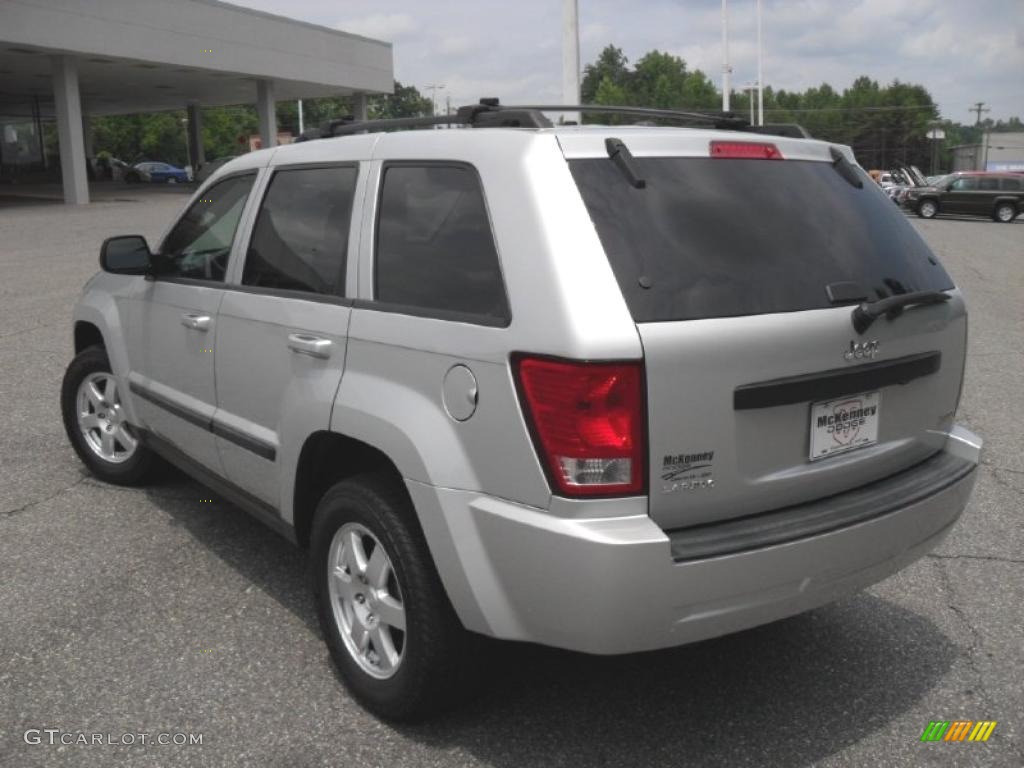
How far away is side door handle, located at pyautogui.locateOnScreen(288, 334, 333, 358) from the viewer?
3283mm

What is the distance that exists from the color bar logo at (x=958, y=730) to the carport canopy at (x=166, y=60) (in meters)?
30.6

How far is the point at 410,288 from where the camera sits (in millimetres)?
3076

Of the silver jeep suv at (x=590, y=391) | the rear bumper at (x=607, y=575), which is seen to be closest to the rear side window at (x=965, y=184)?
the silver jeep suv at (x=590, y=391)

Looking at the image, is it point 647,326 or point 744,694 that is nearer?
point 647,326

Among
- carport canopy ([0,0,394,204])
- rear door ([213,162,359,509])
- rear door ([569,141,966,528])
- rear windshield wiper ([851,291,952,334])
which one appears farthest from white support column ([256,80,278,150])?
rear windshield wiper ([851,291,952,334])

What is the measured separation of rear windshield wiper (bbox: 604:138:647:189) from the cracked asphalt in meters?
1.42

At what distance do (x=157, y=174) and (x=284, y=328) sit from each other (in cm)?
5501

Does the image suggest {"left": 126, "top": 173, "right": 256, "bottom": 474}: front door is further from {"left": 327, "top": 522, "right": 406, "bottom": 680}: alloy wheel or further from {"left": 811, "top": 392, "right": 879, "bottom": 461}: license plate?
{"left": 811, "top": 392, "right": 879, "bottom": 461}: license plate

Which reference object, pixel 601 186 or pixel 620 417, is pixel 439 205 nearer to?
pixel 601 186

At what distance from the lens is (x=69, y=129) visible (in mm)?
30984

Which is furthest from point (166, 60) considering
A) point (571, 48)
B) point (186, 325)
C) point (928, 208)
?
point (186, 325)

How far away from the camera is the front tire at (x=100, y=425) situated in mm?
5250

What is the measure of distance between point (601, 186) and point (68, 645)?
8.25ft

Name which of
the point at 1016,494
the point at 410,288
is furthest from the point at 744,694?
the point at 1016,494
